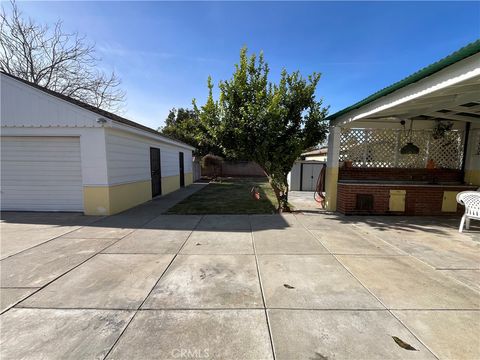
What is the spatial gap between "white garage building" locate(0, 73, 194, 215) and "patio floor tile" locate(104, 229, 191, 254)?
257 centimetres

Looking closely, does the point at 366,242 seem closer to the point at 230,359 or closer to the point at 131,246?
the point at 230,359

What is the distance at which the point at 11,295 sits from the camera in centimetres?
281

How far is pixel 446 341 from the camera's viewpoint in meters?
Result: 2.11

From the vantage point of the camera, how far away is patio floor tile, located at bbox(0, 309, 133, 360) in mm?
1952

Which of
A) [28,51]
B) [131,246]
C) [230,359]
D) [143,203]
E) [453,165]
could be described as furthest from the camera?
[28,51]

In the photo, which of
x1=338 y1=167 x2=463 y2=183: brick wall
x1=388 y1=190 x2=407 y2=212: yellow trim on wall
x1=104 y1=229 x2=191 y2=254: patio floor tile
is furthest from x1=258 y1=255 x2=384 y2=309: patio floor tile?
x1=338 y1=167 x2=463 y2=183: brick wall

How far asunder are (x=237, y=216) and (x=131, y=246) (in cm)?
313

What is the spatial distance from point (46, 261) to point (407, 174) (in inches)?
391

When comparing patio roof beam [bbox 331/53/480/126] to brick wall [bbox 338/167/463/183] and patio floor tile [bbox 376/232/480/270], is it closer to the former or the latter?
brick wall [bbox 338/167/463/183]

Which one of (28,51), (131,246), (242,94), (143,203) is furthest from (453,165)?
(28,51)

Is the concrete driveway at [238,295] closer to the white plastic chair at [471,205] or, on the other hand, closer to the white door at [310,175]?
the white plastic chair at [471,205]

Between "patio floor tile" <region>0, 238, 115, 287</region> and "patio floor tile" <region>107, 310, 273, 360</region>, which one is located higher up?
"patio floor tile" <region>107, 310, 273, 360</region>

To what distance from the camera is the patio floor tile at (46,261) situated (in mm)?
3184

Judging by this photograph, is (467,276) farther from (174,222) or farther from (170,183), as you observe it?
(170,183)
